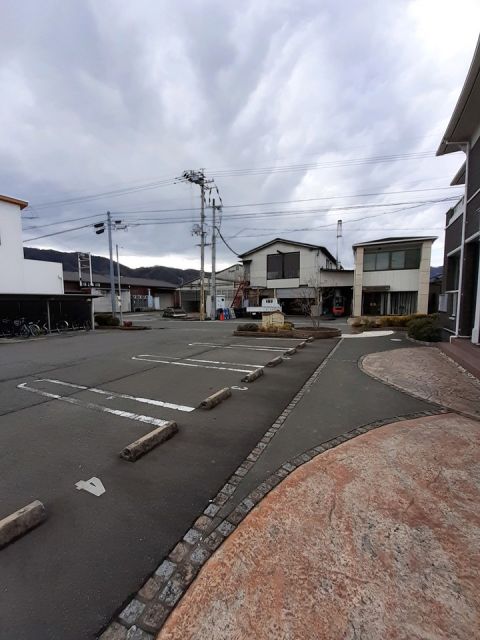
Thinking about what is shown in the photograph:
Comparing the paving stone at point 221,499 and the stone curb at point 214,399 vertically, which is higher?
the stone curb at point 214,399

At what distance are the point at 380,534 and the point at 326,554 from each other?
0.44 meters

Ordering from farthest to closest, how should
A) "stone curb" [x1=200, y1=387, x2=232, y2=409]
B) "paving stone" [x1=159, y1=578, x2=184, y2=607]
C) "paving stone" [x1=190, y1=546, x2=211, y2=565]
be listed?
"stone curb" [x1=200, y1=387, x2=232, y2=409]
"paving stone" [x1=190, y1=546, x2=211, y2=565]
"paving stone" [x1=159, y1=578, x2=184, y2=607]

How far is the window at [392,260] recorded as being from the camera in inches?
799

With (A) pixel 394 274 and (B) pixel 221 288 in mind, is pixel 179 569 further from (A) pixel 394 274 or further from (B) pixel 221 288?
(B) pixel 221 288

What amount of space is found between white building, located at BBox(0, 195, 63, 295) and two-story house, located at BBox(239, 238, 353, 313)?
674 inches

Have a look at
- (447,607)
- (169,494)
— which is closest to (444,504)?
(447,607)

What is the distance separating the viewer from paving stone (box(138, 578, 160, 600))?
163cm

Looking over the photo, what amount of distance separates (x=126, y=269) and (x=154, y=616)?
3339 inches

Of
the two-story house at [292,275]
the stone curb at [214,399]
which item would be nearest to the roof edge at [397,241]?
the two-story house at [292,275]

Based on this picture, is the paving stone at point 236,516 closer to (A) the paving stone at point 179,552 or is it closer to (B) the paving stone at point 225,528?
(B) the paving stone at point 225,528

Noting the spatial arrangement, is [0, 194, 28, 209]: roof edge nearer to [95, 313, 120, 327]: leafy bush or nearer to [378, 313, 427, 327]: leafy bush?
[95, 313, 120, 327]: leafy bush

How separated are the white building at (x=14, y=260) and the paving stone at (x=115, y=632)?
1826 centimetres

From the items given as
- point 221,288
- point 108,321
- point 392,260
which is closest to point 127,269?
point 221,288

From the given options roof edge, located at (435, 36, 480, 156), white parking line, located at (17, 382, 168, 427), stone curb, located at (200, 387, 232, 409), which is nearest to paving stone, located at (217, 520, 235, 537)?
white parking line, located at (17, 382, 168, 427)
